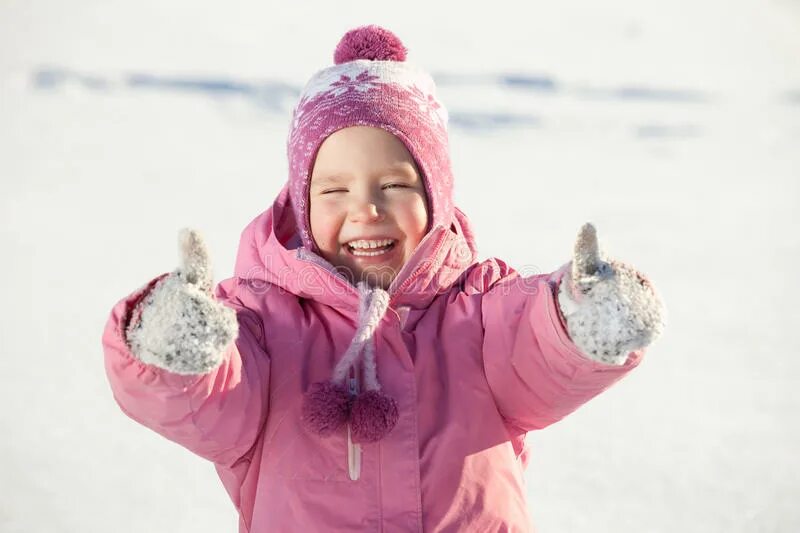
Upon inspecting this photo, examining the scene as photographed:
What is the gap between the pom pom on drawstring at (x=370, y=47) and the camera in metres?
1.66

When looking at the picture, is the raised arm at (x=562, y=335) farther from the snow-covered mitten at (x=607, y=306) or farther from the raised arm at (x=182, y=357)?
the raised arm at (x=182, y=357)

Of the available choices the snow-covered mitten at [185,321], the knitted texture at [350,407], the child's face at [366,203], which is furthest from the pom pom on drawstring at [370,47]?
the snow-covered mitten at [185,321]

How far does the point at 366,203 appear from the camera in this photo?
140 centimetres

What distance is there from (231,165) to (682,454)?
2810mm

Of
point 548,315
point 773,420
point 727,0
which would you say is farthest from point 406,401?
point 727,0

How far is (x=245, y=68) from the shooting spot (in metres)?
5.45

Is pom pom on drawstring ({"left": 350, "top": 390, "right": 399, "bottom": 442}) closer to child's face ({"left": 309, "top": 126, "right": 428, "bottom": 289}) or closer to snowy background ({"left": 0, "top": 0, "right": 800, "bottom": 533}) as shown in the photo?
child's face ({"left": 309, "top": 126, "right": 428, "bottom": 289})

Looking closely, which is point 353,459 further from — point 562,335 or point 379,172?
point 379,172

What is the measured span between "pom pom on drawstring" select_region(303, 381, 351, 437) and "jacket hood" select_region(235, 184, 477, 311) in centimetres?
20

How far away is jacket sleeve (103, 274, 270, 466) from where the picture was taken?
103 cm

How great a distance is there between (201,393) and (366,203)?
1.53ft

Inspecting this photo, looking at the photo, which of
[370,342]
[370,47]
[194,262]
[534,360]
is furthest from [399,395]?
[370,47]

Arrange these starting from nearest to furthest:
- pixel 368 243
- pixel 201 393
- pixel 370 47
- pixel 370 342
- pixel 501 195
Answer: pixel 201 393 < pixel 370 342 < pixel 368 243 < pixel 370 47 < pixel 501 195


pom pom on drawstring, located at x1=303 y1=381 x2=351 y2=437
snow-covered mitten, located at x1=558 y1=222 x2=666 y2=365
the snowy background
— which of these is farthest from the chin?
the snowy background
